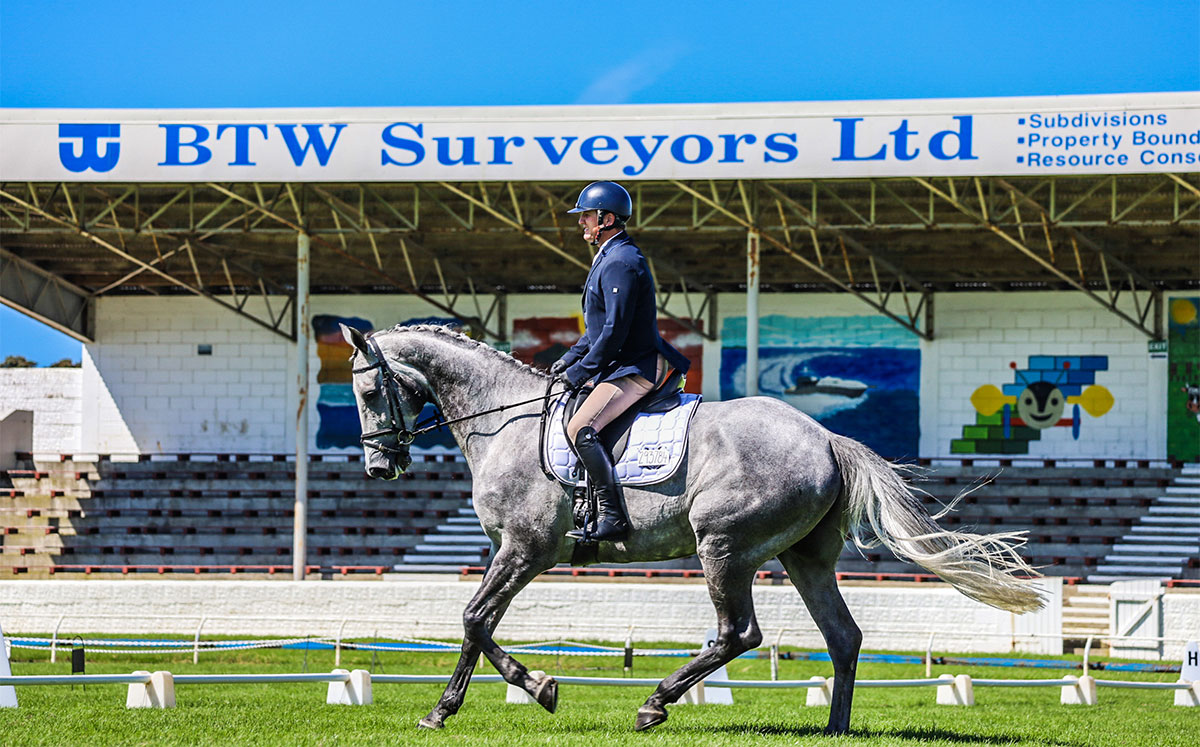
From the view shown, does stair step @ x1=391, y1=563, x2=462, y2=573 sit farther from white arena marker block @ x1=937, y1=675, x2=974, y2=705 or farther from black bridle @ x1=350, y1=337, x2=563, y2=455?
black bridle @ x1=350, y1=337, x2=563, y2=455

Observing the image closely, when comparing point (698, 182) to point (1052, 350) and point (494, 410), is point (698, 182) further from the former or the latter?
point (494, 410)

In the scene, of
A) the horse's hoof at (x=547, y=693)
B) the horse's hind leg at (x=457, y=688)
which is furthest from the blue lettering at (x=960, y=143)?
the horse's hoof at (x=547, y=693)

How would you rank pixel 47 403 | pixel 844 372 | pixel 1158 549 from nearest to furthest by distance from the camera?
pixel 1158 549, pixel 844 372, pixel 47 403

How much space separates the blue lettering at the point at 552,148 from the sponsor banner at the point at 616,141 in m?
0.02

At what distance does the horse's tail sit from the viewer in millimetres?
7805

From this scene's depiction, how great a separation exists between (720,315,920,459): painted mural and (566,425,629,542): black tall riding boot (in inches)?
1078

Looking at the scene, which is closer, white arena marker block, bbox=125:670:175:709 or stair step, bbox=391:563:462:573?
white arena marker block, bbox=125:670:175:709

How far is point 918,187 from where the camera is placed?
26.2 metres

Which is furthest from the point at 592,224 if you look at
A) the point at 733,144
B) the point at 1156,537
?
the point at 1156,537

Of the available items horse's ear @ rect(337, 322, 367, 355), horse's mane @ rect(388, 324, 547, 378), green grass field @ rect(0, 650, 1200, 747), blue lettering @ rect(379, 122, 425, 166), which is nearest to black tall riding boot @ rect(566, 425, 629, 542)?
horse's mane @ rect(388, 324, 547, 378)

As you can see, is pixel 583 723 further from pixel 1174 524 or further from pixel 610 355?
pixel 1174 524

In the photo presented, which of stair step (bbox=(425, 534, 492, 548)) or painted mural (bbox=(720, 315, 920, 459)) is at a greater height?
painted mural (bbox=(720, 315, 920, 459))

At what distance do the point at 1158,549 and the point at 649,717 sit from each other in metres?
24.6

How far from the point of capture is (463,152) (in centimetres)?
2388
